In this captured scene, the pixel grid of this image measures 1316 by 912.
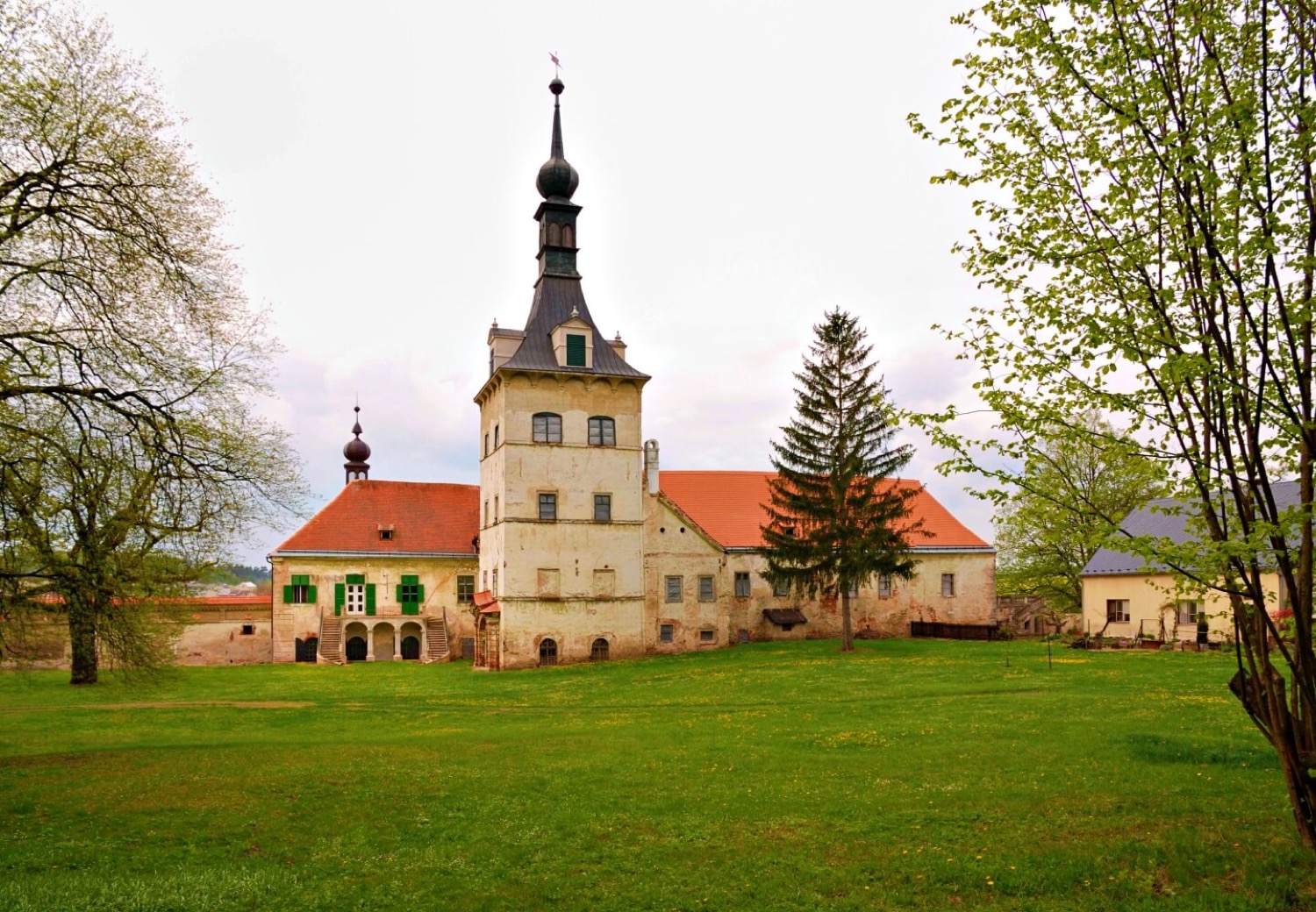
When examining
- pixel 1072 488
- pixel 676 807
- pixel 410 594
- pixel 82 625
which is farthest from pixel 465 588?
pixel 1072 488

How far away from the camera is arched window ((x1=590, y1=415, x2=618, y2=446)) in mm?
40906

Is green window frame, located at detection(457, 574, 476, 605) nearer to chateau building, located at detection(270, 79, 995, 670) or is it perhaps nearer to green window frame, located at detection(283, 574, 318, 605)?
chateau building, located at detection(270, 79, 995, 670)

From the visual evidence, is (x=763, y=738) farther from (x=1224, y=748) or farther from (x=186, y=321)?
(x=186, y=321)

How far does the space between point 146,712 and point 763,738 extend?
17.0m

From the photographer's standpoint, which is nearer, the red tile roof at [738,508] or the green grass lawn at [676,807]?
the green grass lawn at [676,807]

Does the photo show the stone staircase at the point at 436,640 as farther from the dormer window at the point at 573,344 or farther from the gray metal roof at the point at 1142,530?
the gray metal roof at the point at 1142,530

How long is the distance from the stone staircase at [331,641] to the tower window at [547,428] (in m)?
14.6

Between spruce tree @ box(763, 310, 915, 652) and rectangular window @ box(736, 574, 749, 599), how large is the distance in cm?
661

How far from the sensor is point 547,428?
40.3m

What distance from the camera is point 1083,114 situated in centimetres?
927

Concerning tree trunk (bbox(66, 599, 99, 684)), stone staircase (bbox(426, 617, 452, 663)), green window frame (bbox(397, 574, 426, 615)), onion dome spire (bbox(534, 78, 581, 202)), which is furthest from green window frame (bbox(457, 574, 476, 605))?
tree trunk (bbox(66, 599, 99, 684))

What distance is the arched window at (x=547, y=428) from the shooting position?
1578 inches

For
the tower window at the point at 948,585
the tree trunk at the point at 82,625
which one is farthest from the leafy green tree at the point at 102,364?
the tower window at the point at 948,585

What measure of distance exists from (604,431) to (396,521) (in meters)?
14.3
